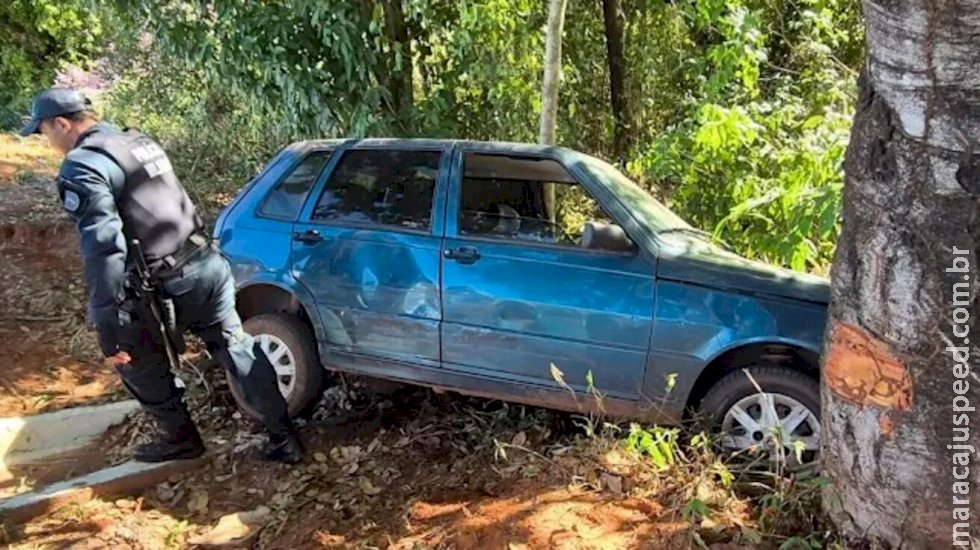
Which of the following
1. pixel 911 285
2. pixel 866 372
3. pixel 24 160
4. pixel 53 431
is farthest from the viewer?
pixel 24 160

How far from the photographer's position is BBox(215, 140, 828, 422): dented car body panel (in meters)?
3.86

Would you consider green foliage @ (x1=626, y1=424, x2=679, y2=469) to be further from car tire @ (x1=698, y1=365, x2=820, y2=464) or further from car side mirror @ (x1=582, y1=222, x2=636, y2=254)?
car side mirror @ (x1=582, y1=222, x2=636, y2=254)

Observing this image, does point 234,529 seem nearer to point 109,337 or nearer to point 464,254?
point 109,337

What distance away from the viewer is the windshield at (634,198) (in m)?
4.23

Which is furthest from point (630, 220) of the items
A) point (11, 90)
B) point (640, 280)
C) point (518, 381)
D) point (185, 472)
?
point (11, 90)

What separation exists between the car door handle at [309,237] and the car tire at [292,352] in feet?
1.59

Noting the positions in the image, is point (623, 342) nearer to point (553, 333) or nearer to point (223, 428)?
point (553, 333)

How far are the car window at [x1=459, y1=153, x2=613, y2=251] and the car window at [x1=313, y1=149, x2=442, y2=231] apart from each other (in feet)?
0.74

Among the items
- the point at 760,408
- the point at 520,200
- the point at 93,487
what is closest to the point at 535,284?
the point at 520,200

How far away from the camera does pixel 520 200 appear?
4.48 meters

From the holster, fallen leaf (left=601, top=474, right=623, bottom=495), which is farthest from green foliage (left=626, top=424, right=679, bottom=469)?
the holster

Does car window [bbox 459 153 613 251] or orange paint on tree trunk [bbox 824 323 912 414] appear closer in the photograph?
orange paint on tree trunk [bbox 824 323 912 414]

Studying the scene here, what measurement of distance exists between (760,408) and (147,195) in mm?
3064

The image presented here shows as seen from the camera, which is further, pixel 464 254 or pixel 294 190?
pixel 294 190
